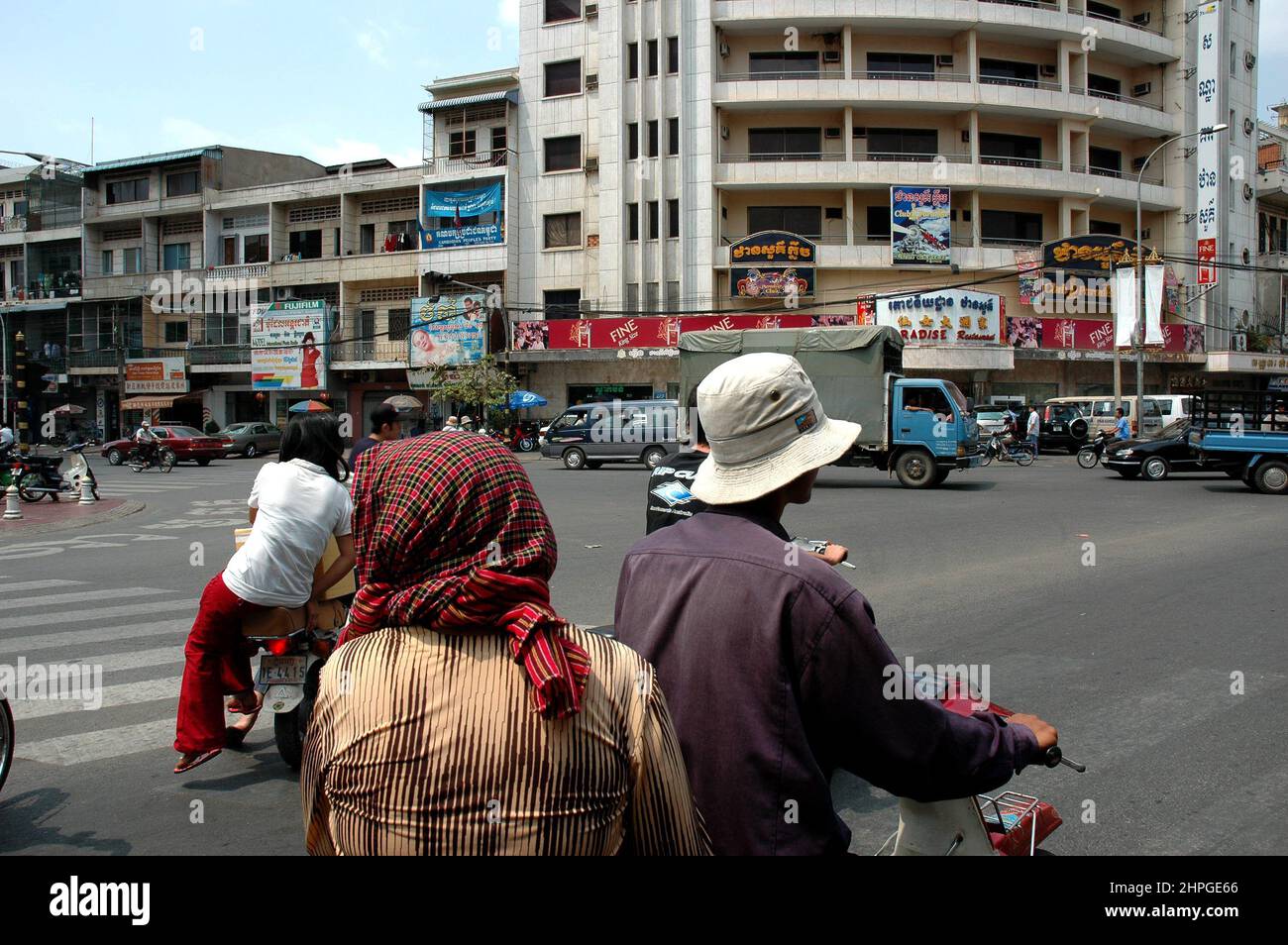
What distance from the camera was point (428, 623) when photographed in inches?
64.4

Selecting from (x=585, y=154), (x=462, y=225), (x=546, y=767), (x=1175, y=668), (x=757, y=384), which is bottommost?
(x=1175, y=668)

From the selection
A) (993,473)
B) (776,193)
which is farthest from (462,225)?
(993,473)

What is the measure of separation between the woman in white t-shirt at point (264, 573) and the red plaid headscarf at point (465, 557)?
2836 millimetres

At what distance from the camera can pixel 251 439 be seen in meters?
37.2

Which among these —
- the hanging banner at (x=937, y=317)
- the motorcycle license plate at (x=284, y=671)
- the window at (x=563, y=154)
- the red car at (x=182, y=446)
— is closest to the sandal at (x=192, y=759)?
the motorcycle license plate at (x=284, y=671)

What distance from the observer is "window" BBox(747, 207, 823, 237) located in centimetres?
3794

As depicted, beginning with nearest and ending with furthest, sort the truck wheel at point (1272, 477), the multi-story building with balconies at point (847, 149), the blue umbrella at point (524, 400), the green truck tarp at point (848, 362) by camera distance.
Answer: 1. the truck wheel at point (1272, 477)
2. the green truck tarp at point (848, 362)
3. the blue umbrella at point (524, 400)
4. the multi-story building with balconies at point (847, 149)

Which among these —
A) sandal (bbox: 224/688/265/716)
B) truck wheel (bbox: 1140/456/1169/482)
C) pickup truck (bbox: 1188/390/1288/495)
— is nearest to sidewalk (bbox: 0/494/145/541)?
sandal (bbox: 224/688/265/716)

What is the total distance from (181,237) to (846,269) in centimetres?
3064

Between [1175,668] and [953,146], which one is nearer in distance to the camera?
[1175,668]

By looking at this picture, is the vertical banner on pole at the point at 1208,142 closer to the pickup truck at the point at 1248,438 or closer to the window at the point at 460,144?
the pickup truck at the point at 1248,438

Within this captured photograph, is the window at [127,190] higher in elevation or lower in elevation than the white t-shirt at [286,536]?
higher

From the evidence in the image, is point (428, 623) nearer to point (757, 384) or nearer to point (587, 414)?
point (757, 384)

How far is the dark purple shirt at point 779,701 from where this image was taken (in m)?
1.74
